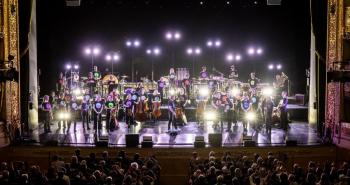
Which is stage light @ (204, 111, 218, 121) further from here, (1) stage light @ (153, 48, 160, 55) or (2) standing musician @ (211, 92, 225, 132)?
(1) stage light @ (153, 48, 160, 55)

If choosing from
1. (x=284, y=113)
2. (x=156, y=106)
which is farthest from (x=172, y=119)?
(x=284, y=113)

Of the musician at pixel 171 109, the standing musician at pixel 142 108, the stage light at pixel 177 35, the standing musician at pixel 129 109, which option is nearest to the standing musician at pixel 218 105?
the musician at pixel 171 109

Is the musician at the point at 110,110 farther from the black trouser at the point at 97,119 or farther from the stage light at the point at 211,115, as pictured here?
the stage light at the point at 211,115

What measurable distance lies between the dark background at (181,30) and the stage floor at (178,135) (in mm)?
8533

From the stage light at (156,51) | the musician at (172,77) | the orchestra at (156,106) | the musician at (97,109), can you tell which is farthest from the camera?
the stage light at (156,51)

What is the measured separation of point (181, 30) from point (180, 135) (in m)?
14.0

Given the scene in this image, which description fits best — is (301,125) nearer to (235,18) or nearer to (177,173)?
(177,173)

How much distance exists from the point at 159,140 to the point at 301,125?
27.2ft

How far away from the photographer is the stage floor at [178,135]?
62.9 feet

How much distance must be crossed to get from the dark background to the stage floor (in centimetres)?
853

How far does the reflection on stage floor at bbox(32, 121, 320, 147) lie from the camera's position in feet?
63.1

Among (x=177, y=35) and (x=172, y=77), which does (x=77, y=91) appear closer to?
(x=172, y=77)

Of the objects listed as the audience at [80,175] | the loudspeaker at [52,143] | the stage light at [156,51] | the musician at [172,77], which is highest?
the stage light at [156,51]

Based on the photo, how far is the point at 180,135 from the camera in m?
21.2
